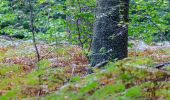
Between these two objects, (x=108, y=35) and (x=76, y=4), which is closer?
(x=108, y=35)

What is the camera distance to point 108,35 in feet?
25.2

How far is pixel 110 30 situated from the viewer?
25.1 feet

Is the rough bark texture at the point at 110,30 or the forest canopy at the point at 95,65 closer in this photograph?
the forest canopy at the point at 95,65

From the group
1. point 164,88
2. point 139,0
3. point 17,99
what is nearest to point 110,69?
point 164,88

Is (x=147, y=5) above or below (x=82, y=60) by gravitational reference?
above

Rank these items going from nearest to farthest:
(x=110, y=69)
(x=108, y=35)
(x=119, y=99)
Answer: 1. (x=119, y=99)
2. (x=110, y=69)
3. (x=108, y=35)

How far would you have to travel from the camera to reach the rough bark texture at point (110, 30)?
Answer: 7.56m

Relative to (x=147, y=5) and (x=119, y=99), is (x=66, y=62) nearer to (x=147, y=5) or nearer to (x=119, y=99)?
(x=147, y=5)

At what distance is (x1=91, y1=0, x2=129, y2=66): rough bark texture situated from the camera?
24.8 ft

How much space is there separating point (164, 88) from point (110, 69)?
73 cm

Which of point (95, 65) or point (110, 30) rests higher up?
point (110, 30)

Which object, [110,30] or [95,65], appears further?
[95,65]

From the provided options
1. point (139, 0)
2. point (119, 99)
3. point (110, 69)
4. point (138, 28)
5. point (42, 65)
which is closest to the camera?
point (119, 99)

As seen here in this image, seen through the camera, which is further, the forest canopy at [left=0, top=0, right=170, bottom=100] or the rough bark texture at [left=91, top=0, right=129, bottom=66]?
the rough bark texture at [left=91, top=0, right=129, bottom=66]
